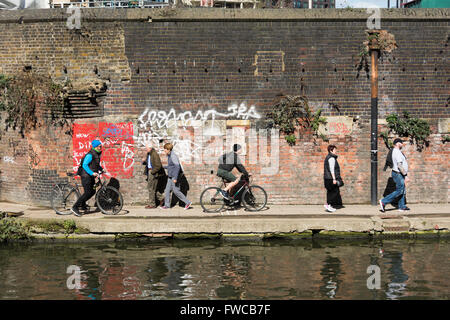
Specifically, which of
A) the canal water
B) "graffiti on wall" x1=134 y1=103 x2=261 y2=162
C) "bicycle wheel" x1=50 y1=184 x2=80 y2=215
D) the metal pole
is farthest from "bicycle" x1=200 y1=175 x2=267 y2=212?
"bicycle wheel" x1=50 y1=184 x2=80 y2=215

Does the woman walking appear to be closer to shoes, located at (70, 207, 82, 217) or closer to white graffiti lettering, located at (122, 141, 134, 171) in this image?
white graffiti lettering, located at (122, 141, 134, 171)

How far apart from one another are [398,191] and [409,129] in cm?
187

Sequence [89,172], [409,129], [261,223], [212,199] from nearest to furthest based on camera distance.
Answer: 1. [261,223]
2. [89,172]
3. [212,199]
4. [409,129]

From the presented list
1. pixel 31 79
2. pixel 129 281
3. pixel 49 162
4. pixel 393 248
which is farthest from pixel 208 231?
pixel 31 79

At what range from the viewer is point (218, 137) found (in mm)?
13914

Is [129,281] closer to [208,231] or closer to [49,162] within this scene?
[208,231]

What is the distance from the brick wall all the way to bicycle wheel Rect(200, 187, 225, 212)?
1.30 feet

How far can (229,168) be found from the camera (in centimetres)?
1323

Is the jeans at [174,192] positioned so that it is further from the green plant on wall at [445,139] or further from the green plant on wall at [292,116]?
the green plant on wall at [445,139]

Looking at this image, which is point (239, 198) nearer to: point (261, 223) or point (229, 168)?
point (229, 168)

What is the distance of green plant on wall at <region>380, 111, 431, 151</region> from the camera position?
543 inches

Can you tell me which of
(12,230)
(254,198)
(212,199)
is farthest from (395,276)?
(12,230)

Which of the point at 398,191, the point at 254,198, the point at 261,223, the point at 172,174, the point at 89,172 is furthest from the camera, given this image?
the point at 254,198

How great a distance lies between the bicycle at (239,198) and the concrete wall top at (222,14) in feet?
12.9
